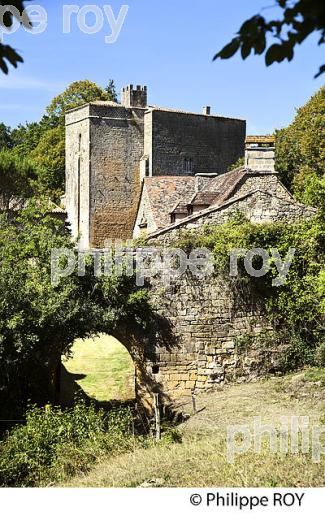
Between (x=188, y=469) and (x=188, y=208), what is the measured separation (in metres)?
13.5

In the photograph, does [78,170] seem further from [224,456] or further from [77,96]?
[224,456]

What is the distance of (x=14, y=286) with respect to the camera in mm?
13406

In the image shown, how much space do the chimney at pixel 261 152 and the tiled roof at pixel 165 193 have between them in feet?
16.6

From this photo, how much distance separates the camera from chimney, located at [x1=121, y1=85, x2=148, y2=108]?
3875 centimetres

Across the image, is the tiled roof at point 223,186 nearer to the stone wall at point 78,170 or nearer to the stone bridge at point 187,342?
the stone bridge at point 187,342

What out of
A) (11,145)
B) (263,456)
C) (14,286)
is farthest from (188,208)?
(11,145)

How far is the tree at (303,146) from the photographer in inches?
1147

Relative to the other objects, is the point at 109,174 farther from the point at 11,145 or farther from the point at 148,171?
the point at 11,145

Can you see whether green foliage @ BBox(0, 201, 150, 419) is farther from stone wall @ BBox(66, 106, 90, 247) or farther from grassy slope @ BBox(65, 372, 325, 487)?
stone wall @ BBox(66, 106, 90, 247)

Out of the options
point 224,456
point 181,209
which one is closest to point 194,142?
point 181,209

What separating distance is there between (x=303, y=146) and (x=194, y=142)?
34.9ft

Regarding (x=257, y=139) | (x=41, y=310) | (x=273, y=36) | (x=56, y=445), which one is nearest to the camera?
(x=273, y=36)

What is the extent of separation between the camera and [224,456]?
9.57 metres

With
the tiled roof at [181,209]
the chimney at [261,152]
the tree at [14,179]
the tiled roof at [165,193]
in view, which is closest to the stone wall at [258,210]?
the chimney at [261,152]
